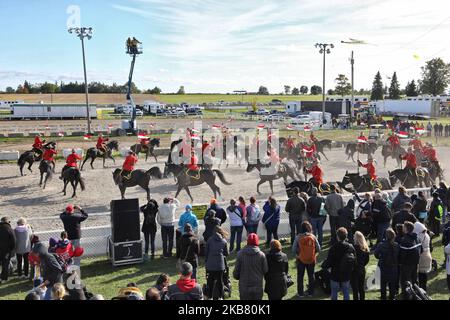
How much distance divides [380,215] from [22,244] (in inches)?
290

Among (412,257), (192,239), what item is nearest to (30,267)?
(192,239)

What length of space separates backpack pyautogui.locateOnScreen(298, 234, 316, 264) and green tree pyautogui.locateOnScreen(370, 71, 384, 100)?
4296 inches

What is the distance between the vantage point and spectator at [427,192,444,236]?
1032cm

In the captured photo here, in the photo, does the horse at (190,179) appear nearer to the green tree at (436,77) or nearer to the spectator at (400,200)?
the spectator at (400,200)

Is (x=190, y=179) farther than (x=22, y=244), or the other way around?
(x=190, y=179)

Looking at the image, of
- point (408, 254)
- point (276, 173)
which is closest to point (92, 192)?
point (276, 173)

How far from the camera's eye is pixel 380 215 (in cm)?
967

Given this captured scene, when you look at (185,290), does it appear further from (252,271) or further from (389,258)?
(389,258)

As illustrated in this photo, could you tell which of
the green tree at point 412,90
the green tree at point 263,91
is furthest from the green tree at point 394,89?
the green tree at point 263,91

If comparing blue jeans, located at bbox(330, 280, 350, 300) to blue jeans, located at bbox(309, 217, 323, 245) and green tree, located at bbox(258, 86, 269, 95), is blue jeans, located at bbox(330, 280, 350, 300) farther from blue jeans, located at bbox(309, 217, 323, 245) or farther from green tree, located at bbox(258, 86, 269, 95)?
green tree, located at bbox(258, 86, 269, 95)

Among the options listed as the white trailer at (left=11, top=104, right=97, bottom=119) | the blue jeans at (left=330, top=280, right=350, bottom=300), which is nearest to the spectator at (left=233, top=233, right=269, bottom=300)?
the blue jeans at (left=330, top=280, right=350, bottom=300)

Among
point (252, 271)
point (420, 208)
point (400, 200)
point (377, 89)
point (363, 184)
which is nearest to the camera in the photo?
point (252, 271)

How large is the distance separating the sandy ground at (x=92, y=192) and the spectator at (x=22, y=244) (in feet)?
8.15

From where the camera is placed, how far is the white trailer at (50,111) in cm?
5291
